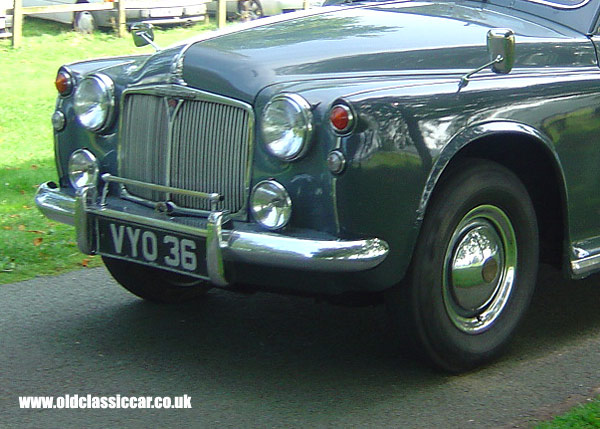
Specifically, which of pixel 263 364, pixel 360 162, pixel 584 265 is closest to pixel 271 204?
pixel 360 162

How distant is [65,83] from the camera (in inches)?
190

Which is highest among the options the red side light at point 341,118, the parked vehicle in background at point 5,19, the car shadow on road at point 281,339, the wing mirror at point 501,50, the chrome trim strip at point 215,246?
the wing mirror at point 501,50

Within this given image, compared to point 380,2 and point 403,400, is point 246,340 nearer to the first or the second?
point 403,400

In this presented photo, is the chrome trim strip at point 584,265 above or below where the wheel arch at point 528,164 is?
below

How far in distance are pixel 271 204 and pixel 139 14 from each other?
1230 cm

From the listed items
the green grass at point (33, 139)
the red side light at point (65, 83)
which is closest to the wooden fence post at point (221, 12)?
the green grass at point (33, 139)

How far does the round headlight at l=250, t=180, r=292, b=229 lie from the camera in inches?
157

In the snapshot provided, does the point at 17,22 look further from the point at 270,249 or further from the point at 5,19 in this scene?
the point at 270,249

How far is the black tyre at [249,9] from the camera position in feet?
56.0

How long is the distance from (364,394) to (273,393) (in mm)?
342

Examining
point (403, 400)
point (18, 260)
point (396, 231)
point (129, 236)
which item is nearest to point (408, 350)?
point (403, 400)

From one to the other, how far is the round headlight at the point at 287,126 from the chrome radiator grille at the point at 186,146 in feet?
0.36

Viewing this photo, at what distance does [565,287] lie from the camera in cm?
567

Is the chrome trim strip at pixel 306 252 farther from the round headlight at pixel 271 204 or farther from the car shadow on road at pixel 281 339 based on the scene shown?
the car shadow on road at pixel 281 339
